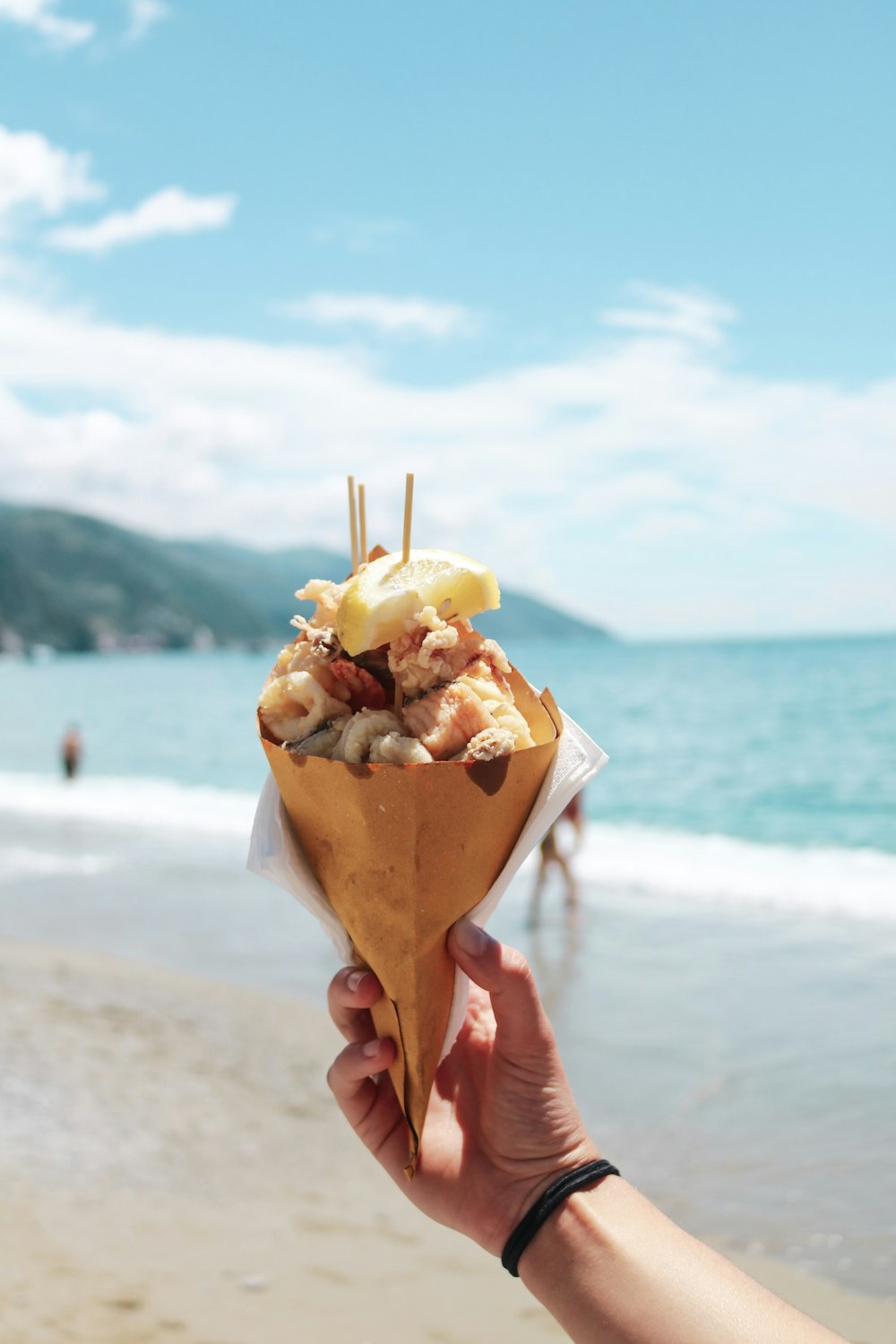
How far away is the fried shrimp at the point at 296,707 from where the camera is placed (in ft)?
7.43

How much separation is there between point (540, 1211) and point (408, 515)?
1490 millimetres

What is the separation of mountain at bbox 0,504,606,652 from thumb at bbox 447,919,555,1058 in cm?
12456

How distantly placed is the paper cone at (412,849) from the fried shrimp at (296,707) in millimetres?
42

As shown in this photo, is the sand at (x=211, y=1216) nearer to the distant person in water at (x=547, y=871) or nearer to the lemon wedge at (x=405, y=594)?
the lemon wedge at (x=405, y=594)

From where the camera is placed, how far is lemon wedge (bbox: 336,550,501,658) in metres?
2.18

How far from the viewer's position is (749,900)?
1319 cm

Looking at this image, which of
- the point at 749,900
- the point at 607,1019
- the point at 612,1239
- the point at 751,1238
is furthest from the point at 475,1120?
the point at 749,900

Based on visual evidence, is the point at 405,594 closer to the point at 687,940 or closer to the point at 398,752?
the point at 398,752

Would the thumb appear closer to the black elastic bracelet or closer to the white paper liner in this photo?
the white paper liner

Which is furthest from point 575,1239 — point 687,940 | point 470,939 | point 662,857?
point 662,857

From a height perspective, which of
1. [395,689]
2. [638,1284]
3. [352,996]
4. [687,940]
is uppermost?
[395,689]

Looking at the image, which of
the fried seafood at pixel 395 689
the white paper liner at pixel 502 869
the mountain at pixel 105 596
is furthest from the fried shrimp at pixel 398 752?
the mountain at pixel 105 596

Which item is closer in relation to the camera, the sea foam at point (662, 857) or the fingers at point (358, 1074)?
the fingers at point (358, 1074)

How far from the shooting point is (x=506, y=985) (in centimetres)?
227
